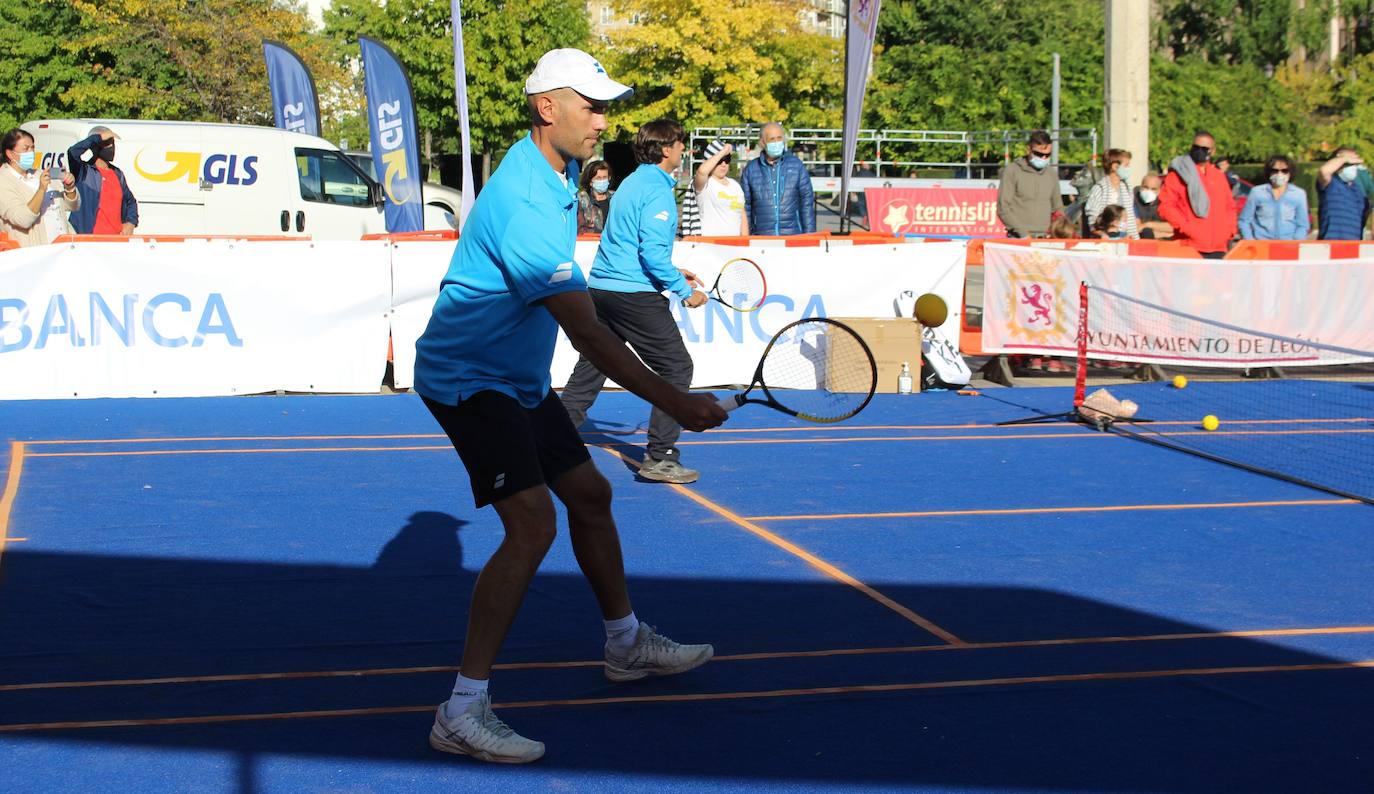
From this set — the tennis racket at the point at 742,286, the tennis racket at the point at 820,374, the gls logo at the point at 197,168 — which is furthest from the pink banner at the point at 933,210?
the tennis racket at the point at 820,374

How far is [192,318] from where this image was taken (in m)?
13.1

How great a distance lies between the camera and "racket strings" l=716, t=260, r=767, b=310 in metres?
13.7

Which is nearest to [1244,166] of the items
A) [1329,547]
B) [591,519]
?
[1329,547]

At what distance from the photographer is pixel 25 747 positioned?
4703 mm

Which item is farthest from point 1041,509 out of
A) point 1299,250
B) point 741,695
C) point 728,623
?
point 1299,250

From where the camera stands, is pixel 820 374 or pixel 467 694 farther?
pixel 820 374

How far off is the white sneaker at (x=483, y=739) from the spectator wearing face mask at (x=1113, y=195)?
43.0ft

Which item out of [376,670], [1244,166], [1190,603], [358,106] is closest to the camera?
[376,670]

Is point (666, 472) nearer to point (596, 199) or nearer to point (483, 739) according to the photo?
point (483, 739)

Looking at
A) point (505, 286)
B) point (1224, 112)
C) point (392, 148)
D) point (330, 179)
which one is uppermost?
point (1224, 112)

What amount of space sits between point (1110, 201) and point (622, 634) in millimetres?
12615

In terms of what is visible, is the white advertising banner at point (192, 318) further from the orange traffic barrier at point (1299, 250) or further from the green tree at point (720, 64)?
the green tree at point (720, 64)

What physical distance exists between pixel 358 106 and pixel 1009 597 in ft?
149

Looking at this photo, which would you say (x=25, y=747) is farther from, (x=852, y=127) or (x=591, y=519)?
(x=852, y=127)
